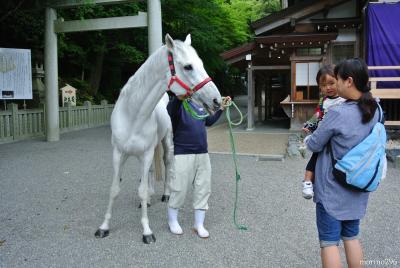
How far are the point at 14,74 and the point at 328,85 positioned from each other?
9.86 m

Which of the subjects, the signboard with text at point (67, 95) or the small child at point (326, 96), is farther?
the signboard with text at point (67, 95)

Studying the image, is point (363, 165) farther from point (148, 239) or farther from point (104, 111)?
point (104, 111)

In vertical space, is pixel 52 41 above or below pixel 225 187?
above

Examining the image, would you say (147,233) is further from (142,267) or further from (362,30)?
(362,30)

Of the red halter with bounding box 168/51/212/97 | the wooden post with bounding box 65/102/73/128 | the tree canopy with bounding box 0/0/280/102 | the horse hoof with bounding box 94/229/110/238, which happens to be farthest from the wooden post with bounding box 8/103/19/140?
the red halter with bounding box 168/51/212/97

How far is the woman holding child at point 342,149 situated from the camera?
7.59ft

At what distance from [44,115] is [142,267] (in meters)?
9.96

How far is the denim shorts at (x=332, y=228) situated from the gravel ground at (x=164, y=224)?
0.82 m

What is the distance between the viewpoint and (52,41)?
34.8 ft

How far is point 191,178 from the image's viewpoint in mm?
3832

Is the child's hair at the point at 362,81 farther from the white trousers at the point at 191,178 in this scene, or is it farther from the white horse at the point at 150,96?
the white trousers at the point at 191,178

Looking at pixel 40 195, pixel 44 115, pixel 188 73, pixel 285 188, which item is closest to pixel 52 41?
pixel 44 115

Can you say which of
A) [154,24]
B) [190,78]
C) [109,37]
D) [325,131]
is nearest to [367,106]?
[325,131]

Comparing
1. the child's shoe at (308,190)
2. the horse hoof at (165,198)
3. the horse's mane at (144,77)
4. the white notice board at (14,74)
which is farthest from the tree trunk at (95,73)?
the child's shoe at (308,190)
